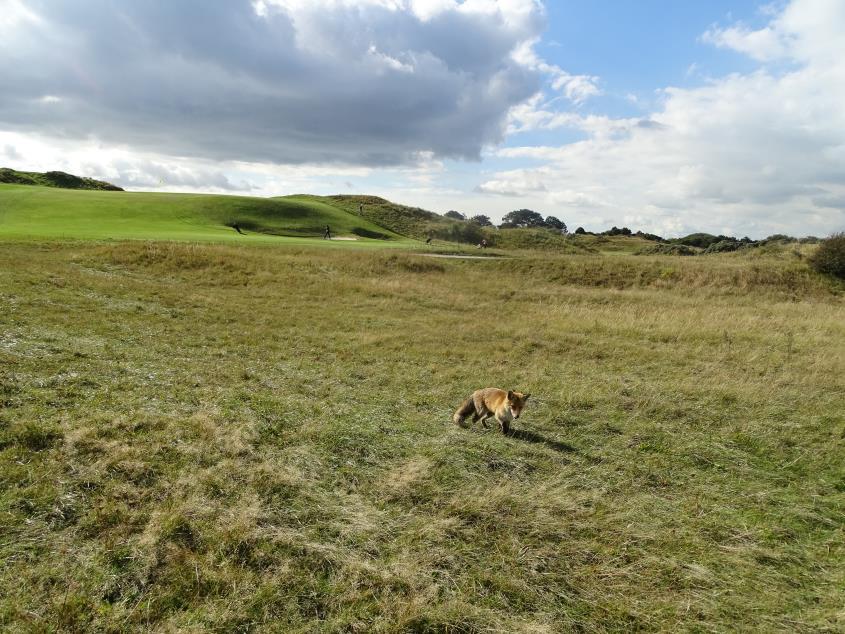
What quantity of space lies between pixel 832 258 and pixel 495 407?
134ft

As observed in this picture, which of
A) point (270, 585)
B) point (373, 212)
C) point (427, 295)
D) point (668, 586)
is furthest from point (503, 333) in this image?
point (373, 212)

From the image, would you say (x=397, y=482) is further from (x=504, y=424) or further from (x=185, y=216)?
(x=185, y=216)

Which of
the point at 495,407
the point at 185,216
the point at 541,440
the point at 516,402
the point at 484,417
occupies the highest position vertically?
the point at 185,216

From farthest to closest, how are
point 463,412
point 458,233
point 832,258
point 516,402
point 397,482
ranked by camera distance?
point 458,233
point 832,258
point 463,412
point 516,402
point 397,482

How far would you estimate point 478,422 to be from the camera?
9945mm

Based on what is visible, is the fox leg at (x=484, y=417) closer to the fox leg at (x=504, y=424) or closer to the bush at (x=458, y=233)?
the fox leg at (x=504, y=424)

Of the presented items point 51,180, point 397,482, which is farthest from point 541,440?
point 51,180

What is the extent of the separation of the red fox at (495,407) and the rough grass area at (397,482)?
17.6 inches

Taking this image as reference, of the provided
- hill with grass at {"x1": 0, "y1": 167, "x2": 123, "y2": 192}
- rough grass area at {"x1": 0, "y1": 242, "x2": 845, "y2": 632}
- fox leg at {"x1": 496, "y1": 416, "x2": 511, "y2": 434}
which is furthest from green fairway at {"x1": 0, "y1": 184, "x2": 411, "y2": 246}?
hill with grass at {"x1": 0, "y1": 167, "x2": 123, "y2": 192}

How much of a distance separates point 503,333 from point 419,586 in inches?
577

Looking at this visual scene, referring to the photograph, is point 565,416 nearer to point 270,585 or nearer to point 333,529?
point 333,529

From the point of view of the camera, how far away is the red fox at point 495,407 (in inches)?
354

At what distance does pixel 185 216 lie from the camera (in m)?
62.3

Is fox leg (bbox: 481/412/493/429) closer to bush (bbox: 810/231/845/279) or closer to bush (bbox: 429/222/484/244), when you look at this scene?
bush (bbox: 810/231/845/279)
